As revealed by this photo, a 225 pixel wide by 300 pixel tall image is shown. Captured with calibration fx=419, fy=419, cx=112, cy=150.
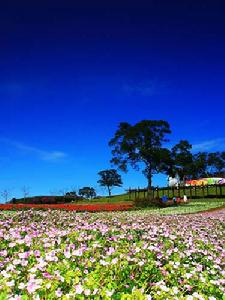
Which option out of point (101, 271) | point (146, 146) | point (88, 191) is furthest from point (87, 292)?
point (88, 191)

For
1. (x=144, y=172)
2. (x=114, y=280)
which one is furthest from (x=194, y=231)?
(x=144, y=172)

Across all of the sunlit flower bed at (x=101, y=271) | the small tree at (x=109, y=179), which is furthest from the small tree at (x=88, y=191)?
the sunlit flower bed at (x=101, y=271)

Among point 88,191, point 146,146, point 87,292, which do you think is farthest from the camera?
point 88,191

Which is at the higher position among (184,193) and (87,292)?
(184,193)

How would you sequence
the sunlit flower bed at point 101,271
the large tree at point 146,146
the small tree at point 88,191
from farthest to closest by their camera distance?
1. the small tree at point 88,191
2. the large tree at point 146,146
3. the sunlit flower bed at point 101,271

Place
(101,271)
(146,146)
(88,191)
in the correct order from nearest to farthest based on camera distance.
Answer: (101,271) → (146,146) → (88,191)

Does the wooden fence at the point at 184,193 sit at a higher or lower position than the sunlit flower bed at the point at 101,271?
higher

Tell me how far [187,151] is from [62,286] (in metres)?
107

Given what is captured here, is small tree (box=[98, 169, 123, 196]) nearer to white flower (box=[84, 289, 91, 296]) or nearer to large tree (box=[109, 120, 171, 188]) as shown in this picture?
large tree (box=[109, 120, 171, 188])

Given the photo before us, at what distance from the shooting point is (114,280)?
5.74m

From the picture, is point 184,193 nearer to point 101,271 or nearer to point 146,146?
point 146,146

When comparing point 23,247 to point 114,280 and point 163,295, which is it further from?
point 163,295

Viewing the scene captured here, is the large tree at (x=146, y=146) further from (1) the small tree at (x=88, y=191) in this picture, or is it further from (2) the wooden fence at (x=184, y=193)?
(1) the small tree at (x=88, y=191)

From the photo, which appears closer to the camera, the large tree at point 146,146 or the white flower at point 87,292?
the white flower at point 87,292
